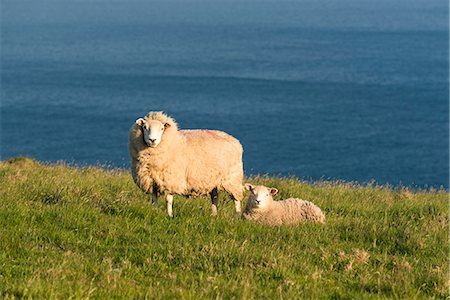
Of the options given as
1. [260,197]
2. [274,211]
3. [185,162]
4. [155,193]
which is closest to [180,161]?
[185,162]

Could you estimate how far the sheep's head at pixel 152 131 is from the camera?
39.1 ft

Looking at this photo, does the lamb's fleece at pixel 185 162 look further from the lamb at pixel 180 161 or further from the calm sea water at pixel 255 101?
the calm sea water at pixel 255 101

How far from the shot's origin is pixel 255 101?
4259 inches

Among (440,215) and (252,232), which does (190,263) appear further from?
(440,215)

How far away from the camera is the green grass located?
7.47m

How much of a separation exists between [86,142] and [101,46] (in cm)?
8462

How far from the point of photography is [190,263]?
8.43 metres

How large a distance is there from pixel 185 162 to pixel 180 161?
0.12 m

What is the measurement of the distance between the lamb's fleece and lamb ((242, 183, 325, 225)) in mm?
905

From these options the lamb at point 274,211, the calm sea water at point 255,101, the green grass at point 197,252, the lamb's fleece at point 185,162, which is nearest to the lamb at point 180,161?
the lamb's fleece at point 185,162

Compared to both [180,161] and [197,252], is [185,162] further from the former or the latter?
[197,252]

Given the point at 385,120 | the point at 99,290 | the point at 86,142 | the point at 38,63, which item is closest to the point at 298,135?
the point at 385,120

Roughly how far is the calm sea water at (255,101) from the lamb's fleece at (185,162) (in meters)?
47.8

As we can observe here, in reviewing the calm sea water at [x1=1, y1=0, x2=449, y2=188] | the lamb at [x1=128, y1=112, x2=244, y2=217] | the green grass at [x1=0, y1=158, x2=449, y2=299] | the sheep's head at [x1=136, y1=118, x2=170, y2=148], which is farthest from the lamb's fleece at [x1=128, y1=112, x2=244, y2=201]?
the calm sea water at [x1=1, y1=0, x2=449, y2=188]
